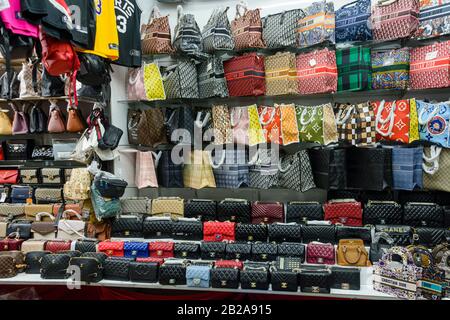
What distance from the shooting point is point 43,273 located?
3230 millimetres

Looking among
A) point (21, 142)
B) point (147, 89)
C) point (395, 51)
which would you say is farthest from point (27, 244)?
point (395, 51)

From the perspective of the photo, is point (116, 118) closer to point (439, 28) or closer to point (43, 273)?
point (43, 273)

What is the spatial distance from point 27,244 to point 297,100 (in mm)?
3347

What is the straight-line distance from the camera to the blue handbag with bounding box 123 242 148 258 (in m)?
3.51

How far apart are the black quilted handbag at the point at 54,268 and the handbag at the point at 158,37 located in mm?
2416

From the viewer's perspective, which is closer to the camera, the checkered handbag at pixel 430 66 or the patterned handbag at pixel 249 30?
the checkered handbag at pixel 430 66

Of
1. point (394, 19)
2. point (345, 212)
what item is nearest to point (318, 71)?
point (394, 19)

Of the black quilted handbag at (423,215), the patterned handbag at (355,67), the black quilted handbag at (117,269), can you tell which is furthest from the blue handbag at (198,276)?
the patterned handbag at (355,67)

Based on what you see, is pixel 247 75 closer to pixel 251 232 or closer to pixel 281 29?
pixel 281 29

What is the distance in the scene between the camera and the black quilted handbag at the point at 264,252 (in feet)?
10.7

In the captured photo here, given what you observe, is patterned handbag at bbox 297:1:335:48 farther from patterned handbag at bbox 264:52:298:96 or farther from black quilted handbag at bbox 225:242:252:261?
black quilted handbag at bbox 225:242:252:261

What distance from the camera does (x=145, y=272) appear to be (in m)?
3.14

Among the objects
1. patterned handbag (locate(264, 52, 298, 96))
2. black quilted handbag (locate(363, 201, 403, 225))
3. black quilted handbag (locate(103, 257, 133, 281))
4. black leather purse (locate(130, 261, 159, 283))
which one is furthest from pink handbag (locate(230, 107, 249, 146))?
black quilted handbag (locate(103, 257, 133, 281))

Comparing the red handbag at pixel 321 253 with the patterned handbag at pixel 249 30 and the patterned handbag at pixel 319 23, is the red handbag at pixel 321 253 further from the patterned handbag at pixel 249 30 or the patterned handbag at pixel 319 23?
the patterned handbag at pixel 249 30
